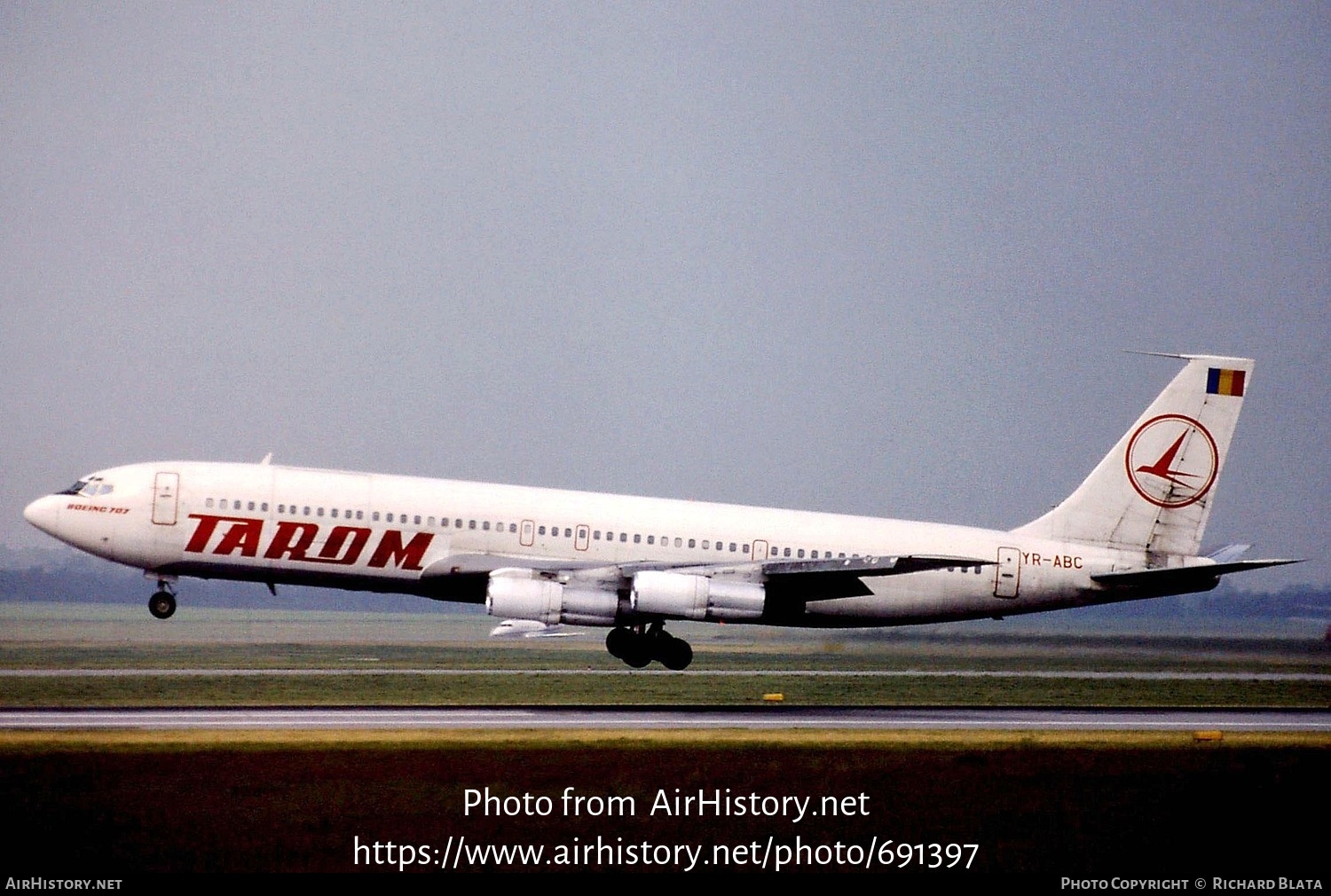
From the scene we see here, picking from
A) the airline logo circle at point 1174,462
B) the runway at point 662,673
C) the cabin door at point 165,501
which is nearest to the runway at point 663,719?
the cabin door at point 165,501

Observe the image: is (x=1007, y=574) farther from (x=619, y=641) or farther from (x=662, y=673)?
(x=662, y=673)

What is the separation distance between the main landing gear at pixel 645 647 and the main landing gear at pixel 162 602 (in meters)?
10.9

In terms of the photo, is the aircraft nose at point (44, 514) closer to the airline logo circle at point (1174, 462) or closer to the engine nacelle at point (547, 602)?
the engine nacelle at point (547, 602)

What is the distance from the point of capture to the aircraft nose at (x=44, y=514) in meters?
36.7

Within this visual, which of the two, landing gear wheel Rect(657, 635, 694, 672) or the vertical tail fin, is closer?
landing gear wheel Rect(657, 635, 694, 672)

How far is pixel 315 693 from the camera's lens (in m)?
37.6

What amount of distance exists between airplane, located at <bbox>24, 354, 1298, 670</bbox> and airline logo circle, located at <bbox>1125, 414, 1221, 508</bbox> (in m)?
0.18

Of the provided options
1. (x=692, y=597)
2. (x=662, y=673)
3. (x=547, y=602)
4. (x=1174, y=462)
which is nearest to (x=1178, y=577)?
(x=1174, y=462)

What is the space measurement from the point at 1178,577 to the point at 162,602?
25.7 metres

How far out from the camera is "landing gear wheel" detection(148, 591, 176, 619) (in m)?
36.7

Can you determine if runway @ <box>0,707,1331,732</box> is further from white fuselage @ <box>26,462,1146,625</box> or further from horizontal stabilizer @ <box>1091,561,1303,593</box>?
white fuselage @ <box>26,462,1146,625</box>

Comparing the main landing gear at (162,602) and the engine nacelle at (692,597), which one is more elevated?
the engine nacelle at (692,597)

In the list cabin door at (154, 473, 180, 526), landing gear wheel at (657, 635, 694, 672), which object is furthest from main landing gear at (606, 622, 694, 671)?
cabin door at (154, 473, 180, 526)

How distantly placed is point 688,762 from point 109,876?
10265 millimetres
